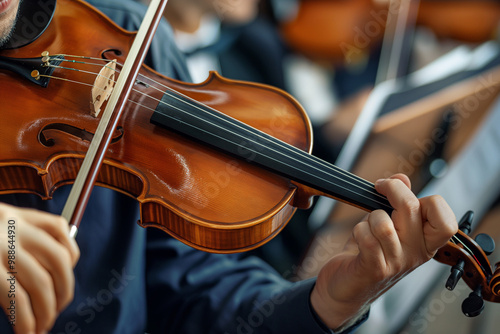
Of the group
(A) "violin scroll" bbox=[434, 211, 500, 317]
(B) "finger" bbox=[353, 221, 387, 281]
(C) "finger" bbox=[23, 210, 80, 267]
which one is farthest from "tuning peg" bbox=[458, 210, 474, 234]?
(C) "finger" bbox=[23, 210, 80, 267]

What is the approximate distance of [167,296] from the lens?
2.08ft

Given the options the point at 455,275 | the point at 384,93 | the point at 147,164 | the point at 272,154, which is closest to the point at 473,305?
the point at 455,275

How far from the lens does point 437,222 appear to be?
418 millimetres

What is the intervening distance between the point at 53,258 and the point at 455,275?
0.36 m

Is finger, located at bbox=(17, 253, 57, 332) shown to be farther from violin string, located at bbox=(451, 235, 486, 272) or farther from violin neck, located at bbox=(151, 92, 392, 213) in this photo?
violin string, located at bbox=(451, 235, 486, 272)

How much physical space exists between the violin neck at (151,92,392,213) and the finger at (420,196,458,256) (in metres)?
0.04

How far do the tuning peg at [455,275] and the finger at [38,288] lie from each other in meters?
0.35

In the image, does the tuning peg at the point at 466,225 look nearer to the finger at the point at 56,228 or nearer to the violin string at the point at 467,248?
the violin string at the point at 467,248

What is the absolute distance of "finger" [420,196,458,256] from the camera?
0.42m

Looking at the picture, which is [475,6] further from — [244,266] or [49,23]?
[49,23]

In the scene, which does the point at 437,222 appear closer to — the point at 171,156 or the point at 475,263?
the point at 475,263

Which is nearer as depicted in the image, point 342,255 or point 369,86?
point 342,255

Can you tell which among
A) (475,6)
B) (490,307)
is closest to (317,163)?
(490,307)

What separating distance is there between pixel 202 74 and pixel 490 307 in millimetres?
844
